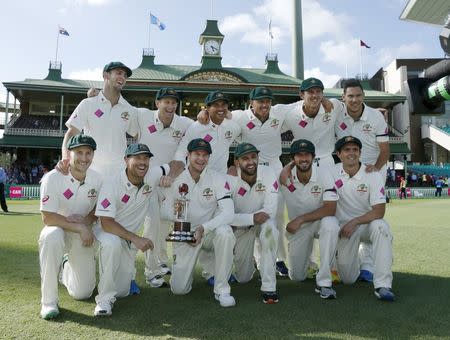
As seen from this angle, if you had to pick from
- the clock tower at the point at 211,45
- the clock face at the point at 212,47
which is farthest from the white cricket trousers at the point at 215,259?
the clock face at the point at 212,47

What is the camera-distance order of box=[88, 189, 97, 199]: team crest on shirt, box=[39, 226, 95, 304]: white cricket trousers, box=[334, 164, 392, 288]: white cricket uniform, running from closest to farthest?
box=[39, 226, 95, 304]: white cricket trousers < box=[88, 189, 97, 199]: team crest on shirt < box=[334, 164, 392, 288]: white cricket uniform

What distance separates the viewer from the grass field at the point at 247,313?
118 inches

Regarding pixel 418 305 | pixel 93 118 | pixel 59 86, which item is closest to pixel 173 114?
pixel 93 118

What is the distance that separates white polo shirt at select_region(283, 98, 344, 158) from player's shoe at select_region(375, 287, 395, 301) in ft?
6.95

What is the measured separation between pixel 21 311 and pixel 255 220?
8.23 ft

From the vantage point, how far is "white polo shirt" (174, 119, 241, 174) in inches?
203

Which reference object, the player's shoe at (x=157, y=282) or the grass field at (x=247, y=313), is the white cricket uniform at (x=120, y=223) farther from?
the player's shoe at (x=157, y=282)

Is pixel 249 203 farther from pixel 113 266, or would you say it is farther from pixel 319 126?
pixel 113 266

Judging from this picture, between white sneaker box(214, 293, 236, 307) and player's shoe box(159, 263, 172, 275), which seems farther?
player's shoe box(159, 263, 172, 275)

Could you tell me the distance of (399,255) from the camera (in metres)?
6.10

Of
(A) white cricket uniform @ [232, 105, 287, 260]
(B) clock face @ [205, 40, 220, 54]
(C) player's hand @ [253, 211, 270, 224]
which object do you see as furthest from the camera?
(B) clock face @ [205, 40, 220, 54]

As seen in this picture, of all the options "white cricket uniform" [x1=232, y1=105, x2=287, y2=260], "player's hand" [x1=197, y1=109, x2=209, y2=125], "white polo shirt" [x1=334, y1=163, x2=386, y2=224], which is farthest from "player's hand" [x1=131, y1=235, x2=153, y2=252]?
"white polo shirt" [x1=334, y1=163, x2=386, y2=224]

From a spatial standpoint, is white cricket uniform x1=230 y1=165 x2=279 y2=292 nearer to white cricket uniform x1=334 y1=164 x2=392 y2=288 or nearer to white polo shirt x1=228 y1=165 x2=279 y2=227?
white polo shirt x1=228 y1=165 x2=279 y2=227

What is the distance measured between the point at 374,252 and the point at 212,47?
109 ft
